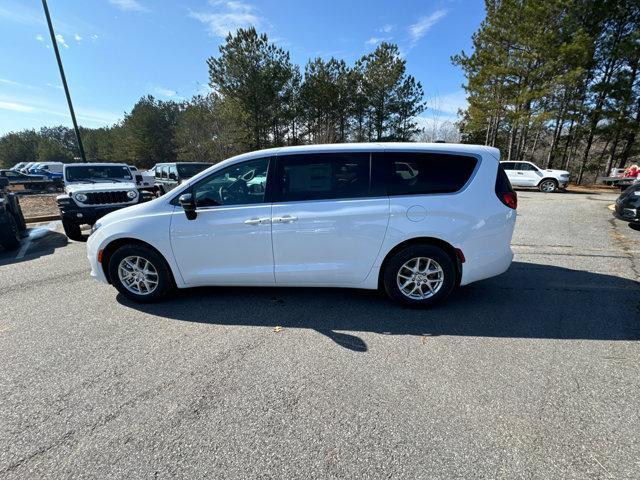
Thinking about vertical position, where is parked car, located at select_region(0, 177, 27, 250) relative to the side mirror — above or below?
below

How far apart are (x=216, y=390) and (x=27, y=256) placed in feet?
20.8

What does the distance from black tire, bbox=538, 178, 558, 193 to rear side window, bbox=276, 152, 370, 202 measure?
62.5 ft

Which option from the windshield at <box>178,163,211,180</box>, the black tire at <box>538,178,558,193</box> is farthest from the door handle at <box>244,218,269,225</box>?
the black tire at <box>538,178,558,193</box>

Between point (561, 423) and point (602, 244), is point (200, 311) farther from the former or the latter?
point (602, 244)

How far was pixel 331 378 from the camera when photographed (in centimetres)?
257

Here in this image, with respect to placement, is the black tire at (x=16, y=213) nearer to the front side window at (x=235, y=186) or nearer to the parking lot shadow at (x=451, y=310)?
the parking lot shadow at (x=451, y=310)

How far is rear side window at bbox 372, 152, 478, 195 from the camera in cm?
347

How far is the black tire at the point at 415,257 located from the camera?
3.49m

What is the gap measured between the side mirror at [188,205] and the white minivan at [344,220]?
0.04ft

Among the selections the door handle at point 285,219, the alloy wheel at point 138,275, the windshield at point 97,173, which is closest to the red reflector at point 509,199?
the door handle at point 285,219

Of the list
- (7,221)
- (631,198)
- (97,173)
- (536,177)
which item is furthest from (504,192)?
(536,177)

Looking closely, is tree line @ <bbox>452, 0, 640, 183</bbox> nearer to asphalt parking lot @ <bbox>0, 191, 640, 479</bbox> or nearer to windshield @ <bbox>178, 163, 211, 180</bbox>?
windshield @ <bbox>178, 163, 211, 180</bbox>

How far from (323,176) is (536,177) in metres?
19.2

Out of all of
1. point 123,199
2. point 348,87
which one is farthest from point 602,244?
point 348,87
